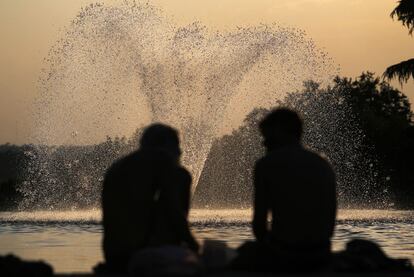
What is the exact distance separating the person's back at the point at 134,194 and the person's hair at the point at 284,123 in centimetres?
82

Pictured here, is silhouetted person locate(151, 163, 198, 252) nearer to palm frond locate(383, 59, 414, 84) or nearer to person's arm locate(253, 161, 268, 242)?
person's arm locate(253, 161, 268, 242)

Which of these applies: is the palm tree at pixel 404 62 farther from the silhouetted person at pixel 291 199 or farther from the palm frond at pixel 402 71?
the silhouetted person at pixel 291 199

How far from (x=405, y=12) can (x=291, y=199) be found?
35.0 metres

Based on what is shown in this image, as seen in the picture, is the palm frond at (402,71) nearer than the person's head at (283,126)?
No

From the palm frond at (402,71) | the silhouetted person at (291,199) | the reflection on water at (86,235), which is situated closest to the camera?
the silhouetted person at (291,199)

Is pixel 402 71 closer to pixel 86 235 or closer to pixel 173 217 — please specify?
pixel 86 235

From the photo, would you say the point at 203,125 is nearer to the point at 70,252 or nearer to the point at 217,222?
the point at 217,222

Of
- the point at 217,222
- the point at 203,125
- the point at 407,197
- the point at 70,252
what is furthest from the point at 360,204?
the point at 70,252

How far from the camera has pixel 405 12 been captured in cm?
4331

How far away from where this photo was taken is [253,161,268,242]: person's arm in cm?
930

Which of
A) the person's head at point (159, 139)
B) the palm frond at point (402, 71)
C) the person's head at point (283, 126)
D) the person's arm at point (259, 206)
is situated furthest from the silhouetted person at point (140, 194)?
the palm frond at point (402, 71)

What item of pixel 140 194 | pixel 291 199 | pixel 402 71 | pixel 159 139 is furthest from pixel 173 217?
pixel 402 71

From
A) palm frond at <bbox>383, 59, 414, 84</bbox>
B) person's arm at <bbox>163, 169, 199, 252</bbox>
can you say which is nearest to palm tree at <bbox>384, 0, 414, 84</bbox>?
palm frond at <bbox>383, 59, 414, 84</bbox>

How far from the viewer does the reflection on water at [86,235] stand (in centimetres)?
2027
